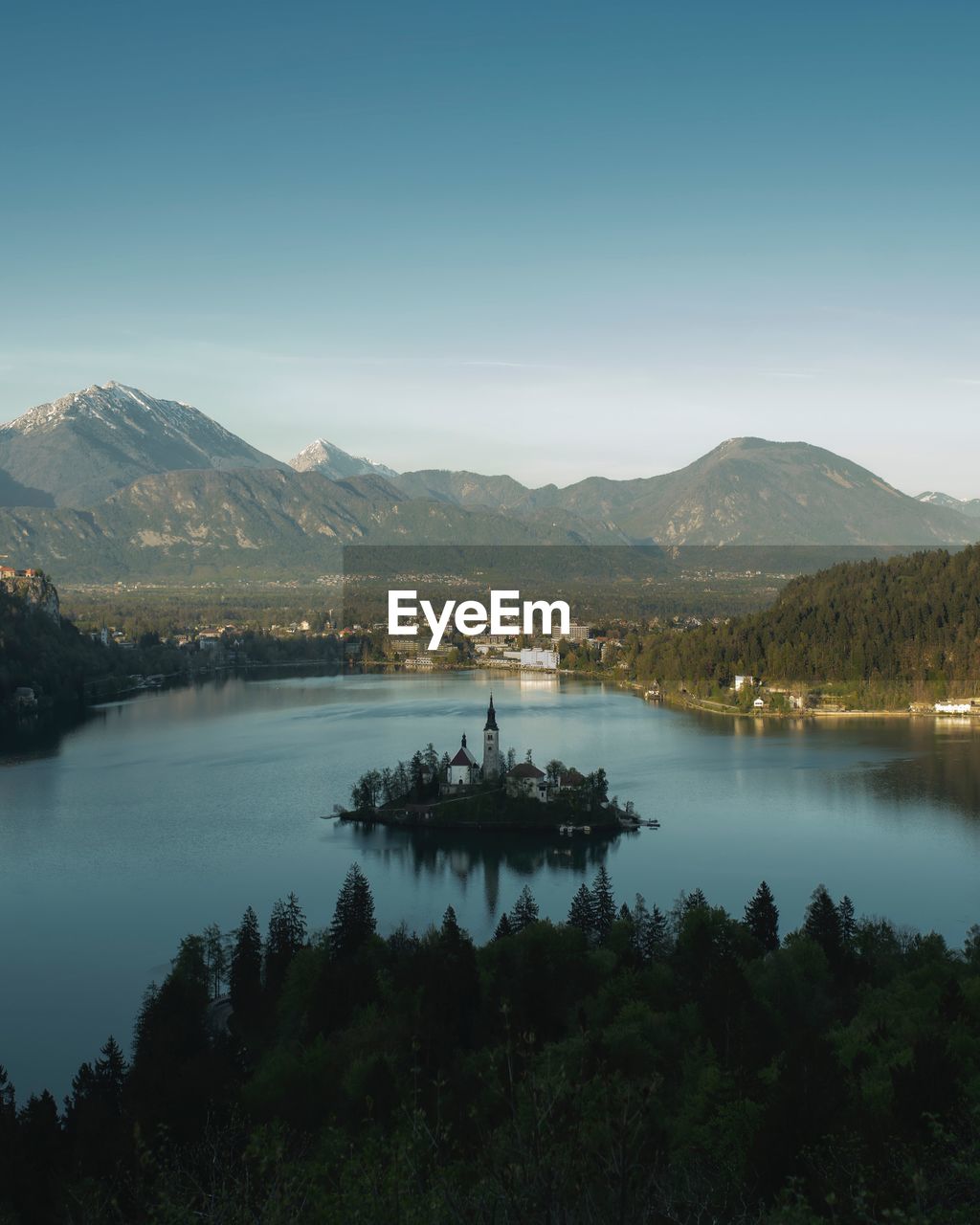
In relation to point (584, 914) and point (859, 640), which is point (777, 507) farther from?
point (584, 914)

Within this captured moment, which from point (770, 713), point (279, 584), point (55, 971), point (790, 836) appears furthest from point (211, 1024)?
point (279, 584)

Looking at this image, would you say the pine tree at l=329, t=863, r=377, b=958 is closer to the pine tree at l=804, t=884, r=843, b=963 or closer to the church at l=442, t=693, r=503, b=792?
the pine tree at l=804, t=884, r=843, b=963

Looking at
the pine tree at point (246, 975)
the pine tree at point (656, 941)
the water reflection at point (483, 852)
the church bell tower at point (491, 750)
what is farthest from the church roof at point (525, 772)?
the pine tree at point (246, 975)

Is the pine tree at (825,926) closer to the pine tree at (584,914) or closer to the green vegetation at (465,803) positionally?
the pine tree at (584,914)

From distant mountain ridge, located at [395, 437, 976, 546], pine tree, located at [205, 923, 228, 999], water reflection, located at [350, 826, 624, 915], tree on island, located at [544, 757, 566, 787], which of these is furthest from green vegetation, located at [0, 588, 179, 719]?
distant mountain ridge, located at [395, 437, 976, 546]

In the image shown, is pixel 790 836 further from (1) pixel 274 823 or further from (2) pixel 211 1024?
(2) pixel 211 1024
